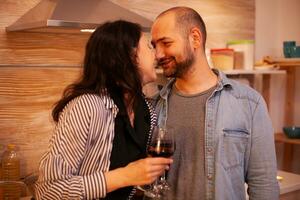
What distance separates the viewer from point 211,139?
4.85 feet

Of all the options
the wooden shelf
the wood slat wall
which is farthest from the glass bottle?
the wooden shelf

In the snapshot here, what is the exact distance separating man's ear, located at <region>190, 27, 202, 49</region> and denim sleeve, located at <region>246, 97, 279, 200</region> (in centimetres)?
35

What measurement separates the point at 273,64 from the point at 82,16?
1.69 m

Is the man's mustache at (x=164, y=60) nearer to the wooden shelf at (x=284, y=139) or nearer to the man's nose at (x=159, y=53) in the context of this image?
the man's nose at (x=159, y=53)

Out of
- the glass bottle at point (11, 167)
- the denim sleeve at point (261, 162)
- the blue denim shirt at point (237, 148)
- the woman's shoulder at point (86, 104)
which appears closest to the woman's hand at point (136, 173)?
the woman's shoulder at point (86, 104)

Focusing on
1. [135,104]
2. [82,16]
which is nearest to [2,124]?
[82,16]

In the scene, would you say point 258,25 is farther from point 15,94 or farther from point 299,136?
point 15,94

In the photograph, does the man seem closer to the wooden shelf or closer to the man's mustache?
the man's mustache

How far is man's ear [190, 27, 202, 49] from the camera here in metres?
1.61

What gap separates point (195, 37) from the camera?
1.62 m

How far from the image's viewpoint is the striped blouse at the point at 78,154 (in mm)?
1162

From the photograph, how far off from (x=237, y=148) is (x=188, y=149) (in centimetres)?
19

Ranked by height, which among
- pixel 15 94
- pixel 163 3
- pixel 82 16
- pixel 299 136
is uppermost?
pixel 163 3

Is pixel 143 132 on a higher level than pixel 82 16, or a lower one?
lower
